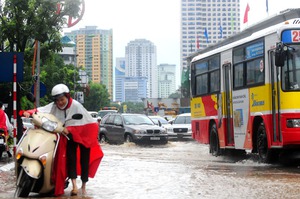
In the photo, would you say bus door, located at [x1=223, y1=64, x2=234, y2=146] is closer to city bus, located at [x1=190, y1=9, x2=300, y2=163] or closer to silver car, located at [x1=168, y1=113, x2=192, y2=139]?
city bus, located at [x1=190, y1=9, x2=300, y2=163]

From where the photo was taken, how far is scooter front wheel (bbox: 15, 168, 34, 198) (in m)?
7.92

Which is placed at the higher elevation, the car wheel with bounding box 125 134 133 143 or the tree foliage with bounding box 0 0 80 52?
the tree foliage with bounding box 0 0 80 52

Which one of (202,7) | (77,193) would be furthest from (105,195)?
(202,7)

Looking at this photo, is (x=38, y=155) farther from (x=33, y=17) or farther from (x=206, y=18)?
(x=206, y=18)

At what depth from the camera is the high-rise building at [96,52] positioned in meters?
129

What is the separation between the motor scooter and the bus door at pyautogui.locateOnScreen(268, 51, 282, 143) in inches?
237

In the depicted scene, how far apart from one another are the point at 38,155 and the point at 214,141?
11004mm

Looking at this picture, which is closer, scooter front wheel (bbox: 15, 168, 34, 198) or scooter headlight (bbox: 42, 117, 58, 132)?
scooter front wheel (bbox: 15, 168, 34, 198)

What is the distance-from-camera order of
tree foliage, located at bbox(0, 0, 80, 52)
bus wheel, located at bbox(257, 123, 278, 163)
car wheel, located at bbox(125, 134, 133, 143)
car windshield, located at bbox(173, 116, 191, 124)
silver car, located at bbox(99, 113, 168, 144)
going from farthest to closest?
car windshield, located at bbox(173, 116, 191, 124) → car wheel, located at bbox(125, 134, 133, 143) → silver car, located at bbox(99, 113, 168, 144) → tree foliage, located at bbox(0, 0, 80, 52) → bus wheel, located at bbox(257, 123, 278, 163)

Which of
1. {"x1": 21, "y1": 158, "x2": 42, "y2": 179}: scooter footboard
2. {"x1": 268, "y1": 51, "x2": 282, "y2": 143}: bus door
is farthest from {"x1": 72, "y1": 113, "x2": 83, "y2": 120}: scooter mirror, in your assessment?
{"x1": 268, "y1": 51, "x2": 282, "y2": 143}: bus door

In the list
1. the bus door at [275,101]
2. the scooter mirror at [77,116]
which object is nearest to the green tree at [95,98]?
the bus door at [275,101]

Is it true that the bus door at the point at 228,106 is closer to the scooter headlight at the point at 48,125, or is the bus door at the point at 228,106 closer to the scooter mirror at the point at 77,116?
the scooter mirror at the point at 77,116

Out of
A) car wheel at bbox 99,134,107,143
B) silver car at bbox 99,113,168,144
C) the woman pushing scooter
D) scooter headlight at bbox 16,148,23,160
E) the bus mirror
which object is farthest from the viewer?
car wheel at bbox 99,134,107,143

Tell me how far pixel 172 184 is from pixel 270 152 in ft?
16.6
